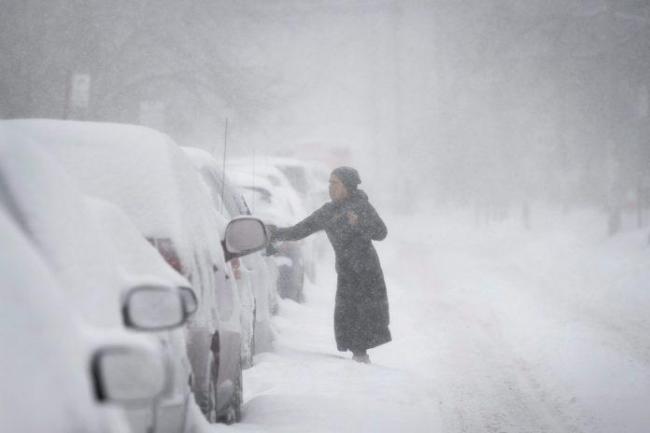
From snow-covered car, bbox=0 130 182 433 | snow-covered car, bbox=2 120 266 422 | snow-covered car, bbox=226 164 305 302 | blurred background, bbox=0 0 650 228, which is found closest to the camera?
snow-covered car, bbox=0 130 182 433

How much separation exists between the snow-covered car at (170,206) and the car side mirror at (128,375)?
4.26 feet

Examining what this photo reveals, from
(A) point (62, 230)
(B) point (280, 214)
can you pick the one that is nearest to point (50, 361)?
(A) point (62, 230)

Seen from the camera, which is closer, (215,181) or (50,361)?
(50,361)

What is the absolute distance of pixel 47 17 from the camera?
15.3m

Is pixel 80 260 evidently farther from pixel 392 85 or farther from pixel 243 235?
pixel 392 85

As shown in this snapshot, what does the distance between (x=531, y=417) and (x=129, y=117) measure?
14412 mm

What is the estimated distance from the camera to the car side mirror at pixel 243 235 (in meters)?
3.78

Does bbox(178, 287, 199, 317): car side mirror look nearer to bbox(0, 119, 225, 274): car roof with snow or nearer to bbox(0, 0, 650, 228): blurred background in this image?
bbox(0, 119, 225, 274): car roof with snow

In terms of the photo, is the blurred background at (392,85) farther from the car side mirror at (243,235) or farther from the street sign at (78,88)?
the car side mirror at (243,235)

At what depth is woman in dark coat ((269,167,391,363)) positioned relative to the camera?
6.09m

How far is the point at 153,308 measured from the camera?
1761 mm

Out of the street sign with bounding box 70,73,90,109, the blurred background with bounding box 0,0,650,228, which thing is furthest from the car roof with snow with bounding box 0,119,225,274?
the street sign with bounding box 70,73,90,109

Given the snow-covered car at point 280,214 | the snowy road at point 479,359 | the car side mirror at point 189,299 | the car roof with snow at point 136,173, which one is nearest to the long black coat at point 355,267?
the snowy road at point 479,359

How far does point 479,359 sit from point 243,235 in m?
3.52
